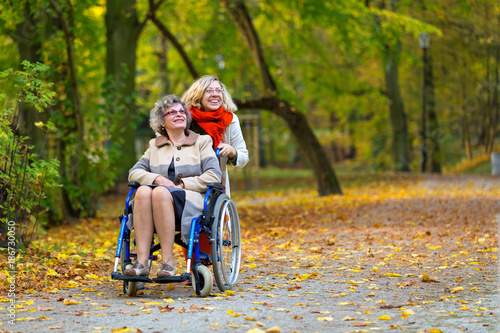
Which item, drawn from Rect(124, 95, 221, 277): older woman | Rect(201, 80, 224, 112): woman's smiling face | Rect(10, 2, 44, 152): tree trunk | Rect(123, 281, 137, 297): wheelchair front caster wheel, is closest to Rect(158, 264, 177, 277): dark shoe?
Rect(124, 95, 221, 277): older woman

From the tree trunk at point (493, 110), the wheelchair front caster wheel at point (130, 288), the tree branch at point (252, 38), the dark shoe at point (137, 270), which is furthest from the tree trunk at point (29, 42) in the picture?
the tree trunk at point (493, 110)

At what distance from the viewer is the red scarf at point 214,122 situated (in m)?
5.21

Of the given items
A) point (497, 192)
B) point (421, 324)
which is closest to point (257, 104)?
point (497, 192)

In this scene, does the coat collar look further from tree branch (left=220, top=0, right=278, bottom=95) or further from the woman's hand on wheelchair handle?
tree branch (left=220, top=0, right=278, bottom=95)

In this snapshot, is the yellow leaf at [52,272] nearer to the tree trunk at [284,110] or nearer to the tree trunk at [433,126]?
the tree trunk at [284,110]

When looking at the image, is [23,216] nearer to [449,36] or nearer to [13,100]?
[13,100]

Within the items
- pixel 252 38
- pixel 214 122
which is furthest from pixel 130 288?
pixel 252 38

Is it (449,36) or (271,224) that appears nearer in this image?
(271,224)

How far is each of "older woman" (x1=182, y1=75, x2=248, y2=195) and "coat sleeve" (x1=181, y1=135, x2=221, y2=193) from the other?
0.17 metres

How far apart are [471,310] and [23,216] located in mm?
3842

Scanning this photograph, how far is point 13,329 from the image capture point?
3.59 meters

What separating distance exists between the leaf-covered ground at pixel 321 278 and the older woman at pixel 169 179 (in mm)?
403

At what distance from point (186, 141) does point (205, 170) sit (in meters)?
0.27

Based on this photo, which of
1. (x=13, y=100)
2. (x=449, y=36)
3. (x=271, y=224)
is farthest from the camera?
(x=449, y=36)
